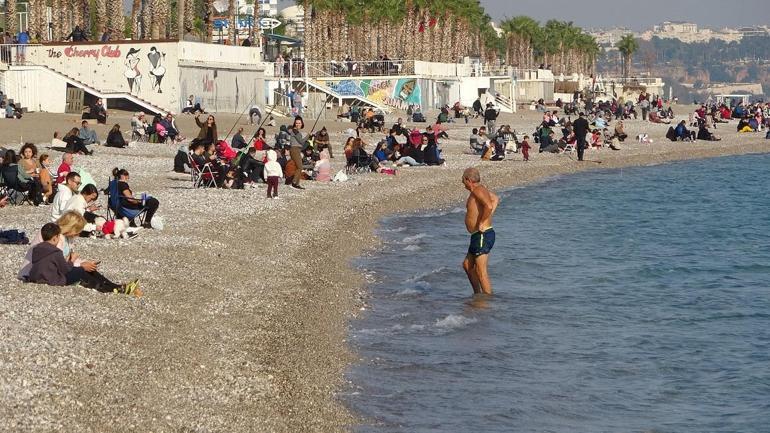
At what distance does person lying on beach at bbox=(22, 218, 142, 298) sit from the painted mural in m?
51.1

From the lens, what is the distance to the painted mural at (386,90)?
65.1 meters

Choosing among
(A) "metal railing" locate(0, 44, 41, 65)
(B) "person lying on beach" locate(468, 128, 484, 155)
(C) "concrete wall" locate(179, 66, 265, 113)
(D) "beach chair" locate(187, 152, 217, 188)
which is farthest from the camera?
(C) "concrete wall" locate(179, 66, 265, 113)

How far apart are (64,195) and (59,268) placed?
148 inches

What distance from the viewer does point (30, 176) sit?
21.9 m

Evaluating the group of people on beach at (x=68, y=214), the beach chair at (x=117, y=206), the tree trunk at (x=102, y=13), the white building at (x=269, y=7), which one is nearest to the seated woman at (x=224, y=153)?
the group of people on beach at (x=68, y=214)

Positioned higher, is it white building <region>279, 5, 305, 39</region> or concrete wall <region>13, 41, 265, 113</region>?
white building <region>279, 5, 305, 39</region>

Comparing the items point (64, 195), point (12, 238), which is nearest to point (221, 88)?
point (64, 195)

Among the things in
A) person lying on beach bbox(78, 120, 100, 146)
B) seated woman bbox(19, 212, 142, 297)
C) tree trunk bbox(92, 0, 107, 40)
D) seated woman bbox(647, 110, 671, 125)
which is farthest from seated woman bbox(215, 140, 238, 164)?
seated woman bbox(647, 110, 671, 125)

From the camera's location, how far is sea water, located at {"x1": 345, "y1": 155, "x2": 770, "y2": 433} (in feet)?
39.2

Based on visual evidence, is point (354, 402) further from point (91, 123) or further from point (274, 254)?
point (91, 123)

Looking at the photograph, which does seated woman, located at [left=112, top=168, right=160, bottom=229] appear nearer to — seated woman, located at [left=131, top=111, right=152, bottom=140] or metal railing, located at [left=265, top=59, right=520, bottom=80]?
seated woman, located at [left=131, top=111, right=152, bottom=140]

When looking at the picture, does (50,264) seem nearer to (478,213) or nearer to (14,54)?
(478,213)

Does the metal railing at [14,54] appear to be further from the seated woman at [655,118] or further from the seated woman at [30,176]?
the seated woman at [655,118]

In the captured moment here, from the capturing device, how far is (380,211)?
28453 millimetres
